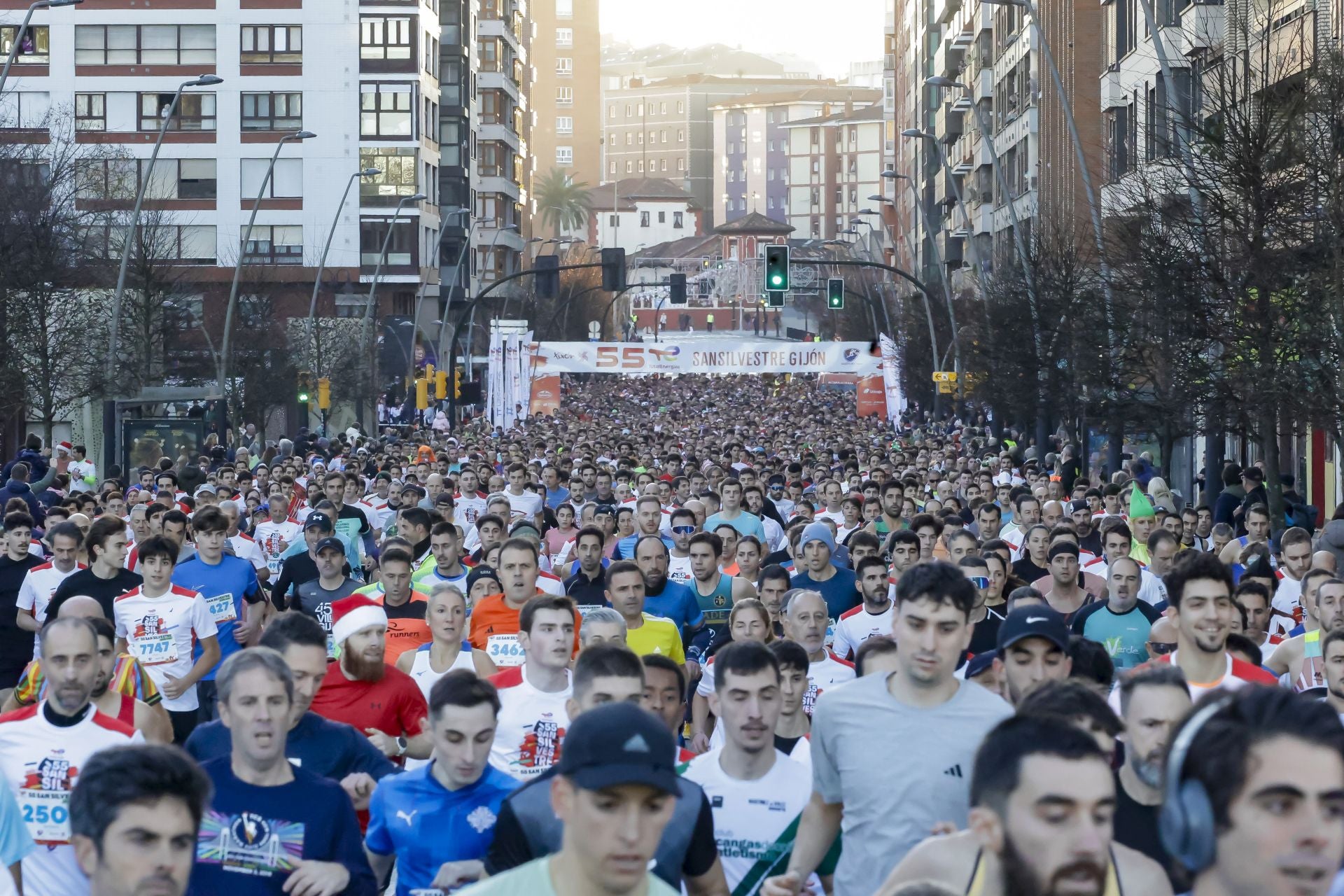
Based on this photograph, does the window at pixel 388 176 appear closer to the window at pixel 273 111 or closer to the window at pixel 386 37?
the window at pixel 273 111

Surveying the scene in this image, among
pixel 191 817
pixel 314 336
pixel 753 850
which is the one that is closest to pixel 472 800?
pixel 753 850

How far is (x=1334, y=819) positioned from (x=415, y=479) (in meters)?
22.6

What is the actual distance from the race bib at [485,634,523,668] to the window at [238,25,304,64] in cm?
7089

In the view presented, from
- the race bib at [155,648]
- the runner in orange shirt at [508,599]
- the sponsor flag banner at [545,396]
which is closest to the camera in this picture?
the runner in orange shirt at [508,599]

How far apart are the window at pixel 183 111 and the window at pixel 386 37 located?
7.01m

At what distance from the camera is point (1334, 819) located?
3197mm

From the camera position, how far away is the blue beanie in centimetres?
1346

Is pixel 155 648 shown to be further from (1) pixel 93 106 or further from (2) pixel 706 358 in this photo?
(1) pixel 93 106

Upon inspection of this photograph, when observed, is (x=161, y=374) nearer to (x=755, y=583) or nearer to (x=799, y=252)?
(x=755, y=583)

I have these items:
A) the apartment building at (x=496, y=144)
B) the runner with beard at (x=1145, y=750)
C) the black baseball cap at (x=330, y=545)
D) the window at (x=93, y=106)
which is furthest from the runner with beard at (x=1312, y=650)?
the apartment building at (x=496, y=144)

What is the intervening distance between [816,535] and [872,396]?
40.0 metres

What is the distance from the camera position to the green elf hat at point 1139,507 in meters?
17.7

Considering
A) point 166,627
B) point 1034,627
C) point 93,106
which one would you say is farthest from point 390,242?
point 1034,627

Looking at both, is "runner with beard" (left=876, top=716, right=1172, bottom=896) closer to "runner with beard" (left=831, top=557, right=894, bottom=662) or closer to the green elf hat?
"runner with beard" (left=831, top=557, right=894, bottom=662)
